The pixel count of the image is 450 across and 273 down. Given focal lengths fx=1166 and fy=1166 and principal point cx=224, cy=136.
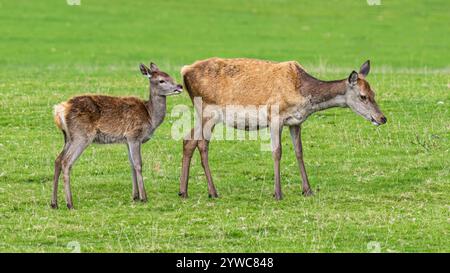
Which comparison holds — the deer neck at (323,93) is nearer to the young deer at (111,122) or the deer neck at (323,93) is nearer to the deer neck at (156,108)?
the young deer at (111,122)

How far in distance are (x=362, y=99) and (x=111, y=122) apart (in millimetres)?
3414

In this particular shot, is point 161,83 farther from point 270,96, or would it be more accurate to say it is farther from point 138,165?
Result: point 270,96

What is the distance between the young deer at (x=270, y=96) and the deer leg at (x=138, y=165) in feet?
2.43

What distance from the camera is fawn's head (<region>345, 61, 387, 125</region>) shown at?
51.9 feet

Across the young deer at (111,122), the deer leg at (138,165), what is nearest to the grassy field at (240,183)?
the deer leg at (138,165)

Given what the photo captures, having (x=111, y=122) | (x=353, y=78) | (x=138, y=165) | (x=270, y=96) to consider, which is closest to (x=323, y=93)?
(x=353, y=78)

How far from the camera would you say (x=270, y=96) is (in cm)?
1608

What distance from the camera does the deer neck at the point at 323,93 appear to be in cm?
1598

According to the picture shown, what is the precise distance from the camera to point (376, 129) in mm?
20422

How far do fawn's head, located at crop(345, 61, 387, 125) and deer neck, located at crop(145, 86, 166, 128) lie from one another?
2542 millimetres

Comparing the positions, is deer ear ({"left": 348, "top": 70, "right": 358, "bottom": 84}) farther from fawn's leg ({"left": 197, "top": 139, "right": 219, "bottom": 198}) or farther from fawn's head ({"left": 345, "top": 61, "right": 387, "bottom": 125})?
fawn's leg ({"left": 197, "top": 139, "right": 219, "bottom": 198})

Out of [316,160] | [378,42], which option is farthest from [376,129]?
[378,42]

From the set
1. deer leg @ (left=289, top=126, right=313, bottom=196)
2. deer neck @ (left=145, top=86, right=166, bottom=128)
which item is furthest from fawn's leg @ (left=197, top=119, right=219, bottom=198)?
deer leg @ (left=289, top=126, right=313, bottom=196)

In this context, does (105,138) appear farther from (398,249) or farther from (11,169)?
(398,249)
